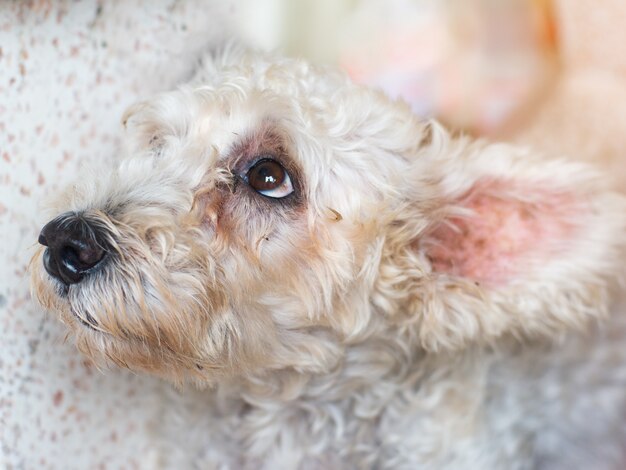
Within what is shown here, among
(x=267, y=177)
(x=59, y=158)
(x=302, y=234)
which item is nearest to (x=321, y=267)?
(x=302, y=234)

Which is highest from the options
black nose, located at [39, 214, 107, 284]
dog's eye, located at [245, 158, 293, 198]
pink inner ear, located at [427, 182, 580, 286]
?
dog's eye, located at [245, 158, 293, 198]

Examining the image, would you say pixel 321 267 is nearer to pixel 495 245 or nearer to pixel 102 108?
pixel 495 245

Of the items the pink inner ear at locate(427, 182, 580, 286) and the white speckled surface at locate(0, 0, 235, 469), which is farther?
the pink inner ear at locate(427, 182, 580, 286)

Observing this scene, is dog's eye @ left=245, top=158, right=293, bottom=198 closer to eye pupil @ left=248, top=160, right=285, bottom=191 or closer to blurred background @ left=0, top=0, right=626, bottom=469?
eye pupil @ left=248, top=160, right=285, bottom=191

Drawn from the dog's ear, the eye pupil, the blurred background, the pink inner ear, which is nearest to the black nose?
the blurred background

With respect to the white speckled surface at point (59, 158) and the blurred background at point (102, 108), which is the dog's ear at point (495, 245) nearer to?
the blurred background at point (102, 108)

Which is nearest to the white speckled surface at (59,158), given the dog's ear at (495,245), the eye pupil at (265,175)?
the eye pupil at (265,175)
